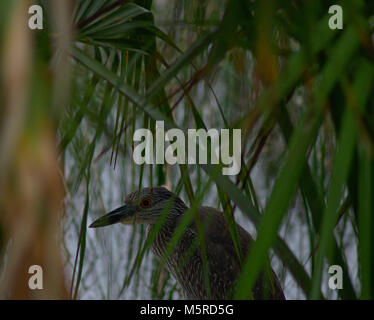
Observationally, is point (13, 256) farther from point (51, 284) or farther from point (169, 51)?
point (169, 51)

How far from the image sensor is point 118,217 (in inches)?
108

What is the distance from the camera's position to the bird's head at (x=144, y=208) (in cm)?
274

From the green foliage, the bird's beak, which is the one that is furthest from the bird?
the green foliage

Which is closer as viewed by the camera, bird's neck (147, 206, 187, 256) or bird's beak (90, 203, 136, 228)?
bird's beak (90, 203, 136, 228)

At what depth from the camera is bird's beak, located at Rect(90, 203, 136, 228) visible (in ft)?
8.45

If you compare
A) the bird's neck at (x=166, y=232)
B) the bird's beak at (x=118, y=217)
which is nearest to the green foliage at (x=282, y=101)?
the bird's beak at (x=118, y=217)

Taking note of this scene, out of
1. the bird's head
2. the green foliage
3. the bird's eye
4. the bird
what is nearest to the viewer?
the green foliage

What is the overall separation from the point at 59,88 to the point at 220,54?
0.21m

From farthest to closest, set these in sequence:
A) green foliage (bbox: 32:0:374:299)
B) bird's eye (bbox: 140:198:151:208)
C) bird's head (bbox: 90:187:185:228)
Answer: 1. bird's eye (bbox: 140:198:151:208)
2. bird's head (bbox: 90:187:185:228)
3. green foliage (bbox: 32:0:374:299)

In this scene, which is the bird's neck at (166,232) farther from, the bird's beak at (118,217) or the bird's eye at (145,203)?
the bird's beak at (118,217)

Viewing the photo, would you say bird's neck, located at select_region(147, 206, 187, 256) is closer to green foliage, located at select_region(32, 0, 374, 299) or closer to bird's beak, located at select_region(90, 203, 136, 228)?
bird's beak, located at select_region(90, 203, 136, 228)

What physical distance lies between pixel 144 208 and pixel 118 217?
303 mm

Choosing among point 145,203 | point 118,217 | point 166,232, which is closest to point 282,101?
point 118,217
